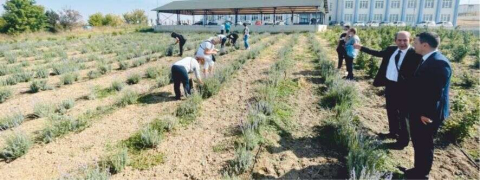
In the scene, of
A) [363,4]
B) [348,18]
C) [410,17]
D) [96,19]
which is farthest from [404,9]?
[96,19]

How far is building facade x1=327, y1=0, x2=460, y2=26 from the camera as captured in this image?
181ft

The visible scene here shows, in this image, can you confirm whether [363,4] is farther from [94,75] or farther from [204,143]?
[204,143]

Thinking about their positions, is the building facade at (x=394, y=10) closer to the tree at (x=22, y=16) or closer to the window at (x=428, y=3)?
the window at (x=428, y=3)

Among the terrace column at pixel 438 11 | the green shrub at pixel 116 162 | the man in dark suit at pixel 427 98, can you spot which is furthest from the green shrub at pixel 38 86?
the terrace column at pixel 438 11

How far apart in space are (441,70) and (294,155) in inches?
81.8

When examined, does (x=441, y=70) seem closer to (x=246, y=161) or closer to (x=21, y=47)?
(x=246, y=161)

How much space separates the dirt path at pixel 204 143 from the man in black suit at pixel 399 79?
2504 mm

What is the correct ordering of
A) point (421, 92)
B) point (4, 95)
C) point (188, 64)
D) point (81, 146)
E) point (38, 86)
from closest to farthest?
point (421, 92) → point (81, 146) → point (188, 64) → point (4, 95) → point (38, 86)

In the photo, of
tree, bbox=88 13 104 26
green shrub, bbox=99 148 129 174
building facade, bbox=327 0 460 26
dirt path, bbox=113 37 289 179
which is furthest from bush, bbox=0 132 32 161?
tree, bbox=88 13 104 26

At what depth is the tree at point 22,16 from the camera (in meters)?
49.2

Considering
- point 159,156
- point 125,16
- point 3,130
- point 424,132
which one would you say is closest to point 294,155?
point 424,132

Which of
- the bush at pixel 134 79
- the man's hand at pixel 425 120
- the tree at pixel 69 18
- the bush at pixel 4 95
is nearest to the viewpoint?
the man's hand at pixel 425 120

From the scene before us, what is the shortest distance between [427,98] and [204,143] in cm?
307

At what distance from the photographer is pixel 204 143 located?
446cm
